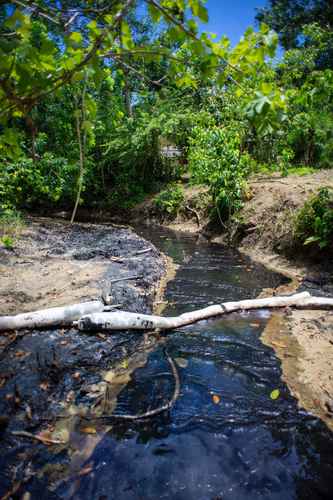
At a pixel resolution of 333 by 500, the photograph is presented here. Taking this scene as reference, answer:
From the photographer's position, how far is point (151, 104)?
682 inches

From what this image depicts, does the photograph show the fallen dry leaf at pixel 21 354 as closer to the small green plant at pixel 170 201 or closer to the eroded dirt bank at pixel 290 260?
the eroded dirt bank at pixel 290 260

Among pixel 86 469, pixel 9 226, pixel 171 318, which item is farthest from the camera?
pixel 9 226

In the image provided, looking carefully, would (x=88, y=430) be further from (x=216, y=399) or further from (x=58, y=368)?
(x=216, y=399)

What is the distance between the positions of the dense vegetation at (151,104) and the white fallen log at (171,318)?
200 cm

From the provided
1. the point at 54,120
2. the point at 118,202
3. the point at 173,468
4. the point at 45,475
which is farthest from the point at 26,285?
the point at 54,120

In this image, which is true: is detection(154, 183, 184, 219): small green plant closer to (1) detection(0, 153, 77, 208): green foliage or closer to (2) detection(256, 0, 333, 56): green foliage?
(1) detection(0, 153, 77, 208): green foliage

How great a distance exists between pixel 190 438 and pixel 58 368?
1.65m

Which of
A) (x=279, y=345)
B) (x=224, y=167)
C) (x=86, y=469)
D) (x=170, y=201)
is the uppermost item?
(x=224, y=167)

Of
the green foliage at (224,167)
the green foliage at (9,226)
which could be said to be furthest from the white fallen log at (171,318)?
the green foliage at (224,167)

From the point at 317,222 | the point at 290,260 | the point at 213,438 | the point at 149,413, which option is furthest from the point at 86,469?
the point at 290,260

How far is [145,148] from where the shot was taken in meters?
16.3

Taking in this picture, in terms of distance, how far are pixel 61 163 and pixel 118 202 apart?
4548 millimetres

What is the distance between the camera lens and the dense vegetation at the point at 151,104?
1762 mm

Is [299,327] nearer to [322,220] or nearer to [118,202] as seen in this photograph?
[322,220]
